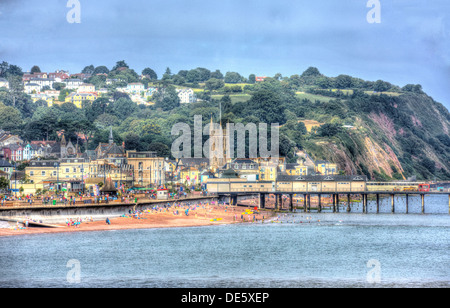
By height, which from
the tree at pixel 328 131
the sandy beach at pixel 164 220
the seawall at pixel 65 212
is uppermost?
the tree at pixel 328 131

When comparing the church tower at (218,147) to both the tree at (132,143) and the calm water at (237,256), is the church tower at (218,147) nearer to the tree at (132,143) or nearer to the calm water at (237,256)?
the tree at (132,143)

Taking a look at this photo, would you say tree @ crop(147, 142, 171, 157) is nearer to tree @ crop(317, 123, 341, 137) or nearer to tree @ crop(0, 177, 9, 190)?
tree @ crop(317, 123, 341, 137)

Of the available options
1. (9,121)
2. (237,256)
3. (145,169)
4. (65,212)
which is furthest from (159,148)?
(237,256)

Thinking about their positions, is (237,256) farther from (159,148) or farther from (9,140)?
(9,140)

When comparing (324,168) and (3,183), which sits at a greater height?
(3,183)

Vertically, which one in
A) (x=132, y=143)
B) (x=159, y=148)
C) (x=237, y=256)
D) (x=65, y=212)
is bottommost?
(x=237, y=256)

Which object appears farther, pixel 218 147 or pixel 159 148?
pixel 159 148

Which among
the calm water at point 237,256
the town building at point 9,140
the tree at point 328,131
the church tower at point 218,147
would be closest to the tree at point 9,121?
the town building at point 9,140

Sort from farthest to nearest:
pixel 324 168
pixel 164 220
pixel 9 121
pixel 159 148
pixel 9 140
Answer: pixel 9 121, pixel 9 140, pixel 159 148, pixel 324 168, pixel 164 220
